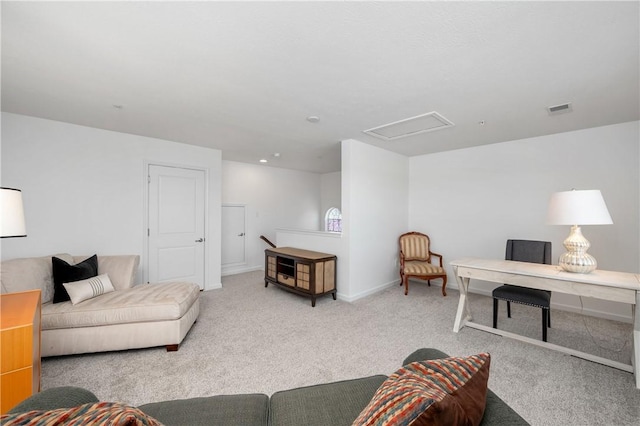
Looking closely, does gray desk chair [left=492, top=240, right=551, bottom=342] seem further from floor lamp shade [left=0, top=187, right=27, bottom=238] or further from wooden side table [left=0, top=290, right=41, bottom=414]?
floor lamp shade [left=0, top=187, right=27, bottom=238]

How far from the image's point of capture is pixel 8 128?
295 cm

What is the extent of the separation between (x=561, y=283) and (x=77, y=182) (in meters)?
5.46

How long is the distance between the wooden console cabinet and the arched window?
305cm

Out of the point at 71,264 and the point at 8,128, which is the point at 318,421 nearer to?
the point at 71,264

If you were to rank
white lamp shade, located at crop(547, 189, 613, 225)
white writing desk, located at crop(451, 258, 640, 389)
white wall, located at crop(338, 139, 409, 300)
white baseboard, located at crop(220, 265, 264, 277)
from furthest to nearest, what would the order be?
white baseboard, located at crop(220, 265, 264, 277) < white wall, located at crop(338, 139, 409, 300) < white lamp shade, located at crop(547, 189, 613, 225) < white writing desk, located at crop(451, 258, 640, 389)

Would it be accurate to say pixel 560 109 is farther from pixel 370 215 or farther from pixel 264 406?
pixel 264 406

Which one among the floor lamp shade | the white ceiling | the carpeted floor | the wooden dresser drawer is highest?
the white ceiling

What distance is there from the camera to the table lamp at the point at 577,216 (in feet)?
7.13

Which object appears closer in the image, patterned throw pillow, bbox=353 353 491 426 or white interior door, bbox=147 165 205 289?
patterned throw pillow, bbox=353 353 491 426

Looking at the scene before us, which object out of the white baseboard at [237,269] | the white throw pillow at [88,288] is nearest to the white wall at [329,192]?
the white baseboard at [237,269]

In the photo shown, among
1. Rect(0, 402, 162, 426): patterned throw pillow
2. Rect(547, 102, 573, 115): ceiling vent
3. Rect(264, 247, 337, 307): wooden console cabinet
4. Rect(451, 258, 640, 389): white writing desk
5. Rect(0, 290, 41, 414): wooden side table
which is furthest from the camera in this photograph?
Rect(264, 247, 337, 307): wooden console cabinet

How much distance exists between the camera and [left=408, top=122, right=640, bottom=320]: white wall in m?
3.20

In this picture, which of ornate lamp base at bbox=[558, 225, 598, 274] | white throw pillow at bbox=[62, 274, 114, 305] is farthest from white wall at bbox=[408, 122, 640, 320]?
white throw pillow at bbox=[62, 274, 114, 305]

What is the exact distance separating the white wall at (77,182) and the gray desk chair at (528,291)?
4.72 metres
